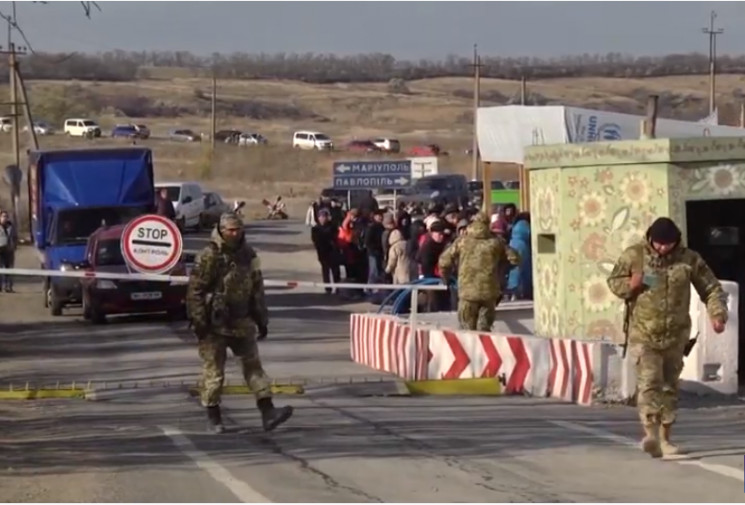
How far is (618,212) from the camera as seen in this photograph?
60.1 ft

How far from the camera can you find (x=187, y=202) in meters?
54.1

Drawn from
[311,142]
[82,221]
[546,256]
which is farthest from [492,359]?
[311,142]

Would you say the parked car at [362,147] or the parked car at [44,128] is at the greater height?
the parked car at [44,128]

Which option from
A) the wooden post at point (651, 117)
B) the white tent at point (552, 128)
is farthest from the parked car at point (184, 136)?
the wooden post at point (651, 117)

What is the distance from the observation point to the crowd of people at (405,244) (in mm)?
23984

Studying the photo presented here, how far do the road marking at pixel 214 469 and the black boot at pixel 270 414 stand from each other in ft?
2.12

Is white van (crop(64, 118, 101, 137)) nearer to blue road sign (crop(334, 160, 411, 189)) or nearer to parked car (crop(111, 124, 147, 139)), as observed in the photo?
parked car (crop(111, 124, 147, 139))

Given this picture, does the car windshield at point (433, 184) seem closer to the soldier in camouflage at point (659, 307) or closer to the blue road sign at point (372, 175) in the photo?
the blue road sign at point (372, 175)

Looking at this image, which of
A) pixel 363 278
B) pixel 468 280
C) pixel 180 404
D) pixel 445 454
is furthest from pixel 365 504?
pixel 363 278

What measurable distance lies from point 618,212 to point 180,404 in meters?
5.63

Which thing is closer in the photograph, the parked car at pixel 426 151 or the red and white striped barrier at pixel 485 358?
the red and white striped barrier at pixel 485 358

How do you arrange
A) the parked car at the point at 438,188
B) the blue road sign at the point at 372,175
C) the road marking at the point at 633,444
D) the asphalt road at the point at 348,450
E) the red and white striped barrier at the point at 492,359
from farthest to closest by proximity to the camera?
the parked car at the point at 438,188 < the blue road sign at the point at 372,175 < the red and white striped barrier at the point at 492,359 < the road marking at the point at 633,444 < the asphalt road at the point at 348,450

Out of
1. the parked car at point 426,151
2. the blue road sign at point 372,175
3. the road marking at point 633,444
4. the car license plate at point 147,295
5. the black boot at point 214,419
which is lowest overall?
the road marking at point 633,444

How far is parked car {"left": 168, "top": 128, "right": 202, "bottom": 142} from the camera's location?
99062mm
